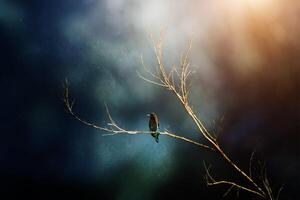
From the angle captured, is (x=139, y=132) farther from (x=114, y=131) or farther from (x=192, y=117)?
(x=192, y=117)

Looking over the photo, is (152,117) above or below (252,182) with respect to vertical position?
above

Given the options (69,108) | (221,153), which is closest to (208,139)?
(221,153)

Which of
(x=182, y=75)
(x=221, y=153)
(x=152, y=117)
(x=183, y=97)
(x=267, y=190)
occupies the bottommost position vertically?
(x=267, y=190)

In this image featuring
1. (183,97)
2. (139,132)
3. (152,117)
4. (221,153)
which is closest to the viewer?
(221,153)

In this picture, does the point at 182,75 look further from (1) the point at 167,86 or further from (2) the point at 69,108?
(2) the point at 69,108

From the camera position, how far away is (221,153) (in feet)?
24.4

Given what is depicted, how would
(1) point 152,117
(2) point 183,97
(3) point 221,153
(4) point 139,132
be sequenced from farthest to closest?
(1) point 152,117, (4) point 139,132, (2) point 183,97, (3) point 221,153

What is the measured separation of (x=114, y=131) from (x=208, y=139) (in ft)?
6.96

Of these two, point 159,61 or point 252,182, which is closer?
point 252,182

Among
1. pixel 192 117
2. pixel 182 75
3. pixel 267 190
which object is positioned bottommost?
pixel 267 190

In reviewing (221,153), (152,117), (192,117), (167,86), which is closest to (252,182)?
(221,153)

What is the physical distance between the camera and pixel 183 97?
825 cm

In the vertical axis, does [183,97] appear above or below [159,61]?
below

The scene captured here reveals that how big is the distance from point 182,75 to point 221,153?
2.25 metres
